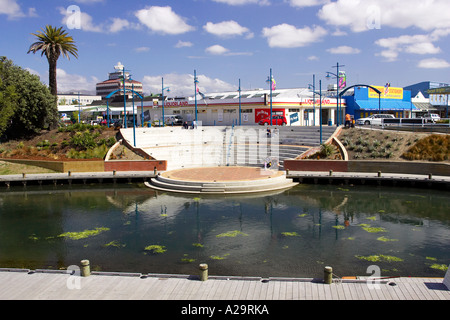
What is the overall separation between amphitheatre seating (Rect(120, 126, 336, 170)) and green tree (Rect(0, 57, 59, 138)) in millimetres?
12229

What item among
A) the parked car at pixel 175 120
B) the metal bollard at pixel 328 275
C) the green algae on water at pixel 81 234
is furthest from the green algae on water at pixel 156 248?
the parked car at pixel 175 120

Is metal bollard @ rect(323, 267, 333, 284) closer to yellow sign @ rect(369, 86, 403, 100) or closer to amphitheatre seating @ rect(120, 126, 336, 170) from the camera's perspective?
amphitheatre seating @ rect(120, 126, 336, 170)

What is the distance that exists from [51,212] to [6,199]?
7594 mm

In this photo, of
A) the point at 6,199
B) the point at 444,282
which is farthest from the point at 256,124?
the point at 444,282

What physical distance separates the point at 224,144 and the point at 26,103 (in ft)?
86.8

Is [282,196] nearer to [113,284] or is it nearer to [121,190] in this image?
[121,190]

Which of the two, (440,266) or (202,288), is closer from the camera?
(202,288)

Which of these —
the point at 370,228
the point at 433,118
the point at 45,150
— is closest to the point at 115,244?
the point at 370,228

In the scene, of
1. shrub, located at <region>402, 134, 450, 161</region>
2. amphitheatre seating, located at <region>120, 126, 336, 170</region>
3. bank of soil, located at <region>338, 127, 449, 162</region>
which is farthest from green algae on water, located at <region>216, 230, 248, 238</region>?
shrub, located at <region>402, 134, 450, 161</region>

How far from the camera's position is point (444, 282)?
1312cm

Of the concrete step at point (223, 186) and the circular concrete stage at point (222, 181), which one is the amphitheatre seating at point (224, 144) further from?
the concrete step at point (223, 186)

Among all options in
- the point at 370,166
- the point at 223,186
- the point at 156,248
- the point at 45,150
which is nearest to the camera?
the point at 156,248

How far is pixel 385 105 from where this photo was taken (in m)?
70.7

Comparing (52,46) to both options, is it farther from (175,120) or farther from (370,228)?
(370,228)
